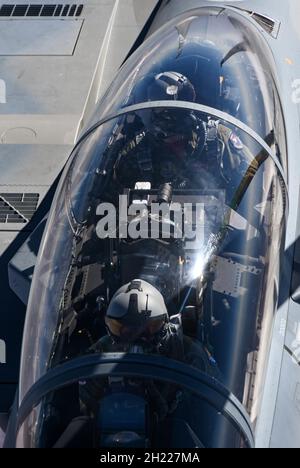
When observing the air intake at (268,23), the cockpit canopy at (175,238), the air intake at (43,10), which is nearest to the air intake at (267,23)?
the air intake at (268,23)

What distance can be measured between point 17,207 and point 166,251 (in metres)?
2.71

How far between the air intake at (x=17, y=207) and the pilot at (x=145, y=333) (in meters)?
2.91

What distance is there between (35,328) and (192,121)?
194cm

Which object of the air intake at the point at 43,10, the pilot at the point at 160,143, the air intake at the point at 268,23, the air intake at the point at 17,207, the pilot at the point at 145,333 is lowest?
the pilot at the point at 145,333

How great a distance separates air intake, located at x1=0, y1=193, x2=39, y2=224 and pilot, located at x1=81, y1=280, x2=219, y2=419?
2.91m

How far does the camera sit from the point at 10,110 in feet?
29.1

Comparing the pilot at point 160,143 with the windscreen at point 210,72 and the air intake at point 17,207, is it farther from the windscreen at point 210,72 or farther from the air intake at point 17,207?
the air intake at point 17,207

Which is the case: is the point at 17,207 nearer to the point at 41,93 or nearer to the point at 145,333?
the point at 41,93

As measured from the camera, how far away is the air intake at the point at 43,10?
10.3 m

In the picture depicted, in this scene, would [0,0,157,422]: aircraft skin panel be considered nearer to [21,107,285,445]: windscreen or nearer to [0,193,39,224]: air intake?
[0,193,39,224]: air intake

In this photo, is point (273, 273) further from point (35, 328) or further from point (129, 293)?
point (35, 328)

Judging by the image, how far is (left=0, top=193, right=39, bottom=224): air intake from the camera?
305 inches

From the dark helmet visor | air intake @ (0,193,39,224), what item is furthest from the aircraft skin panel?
the dark helmet visor
